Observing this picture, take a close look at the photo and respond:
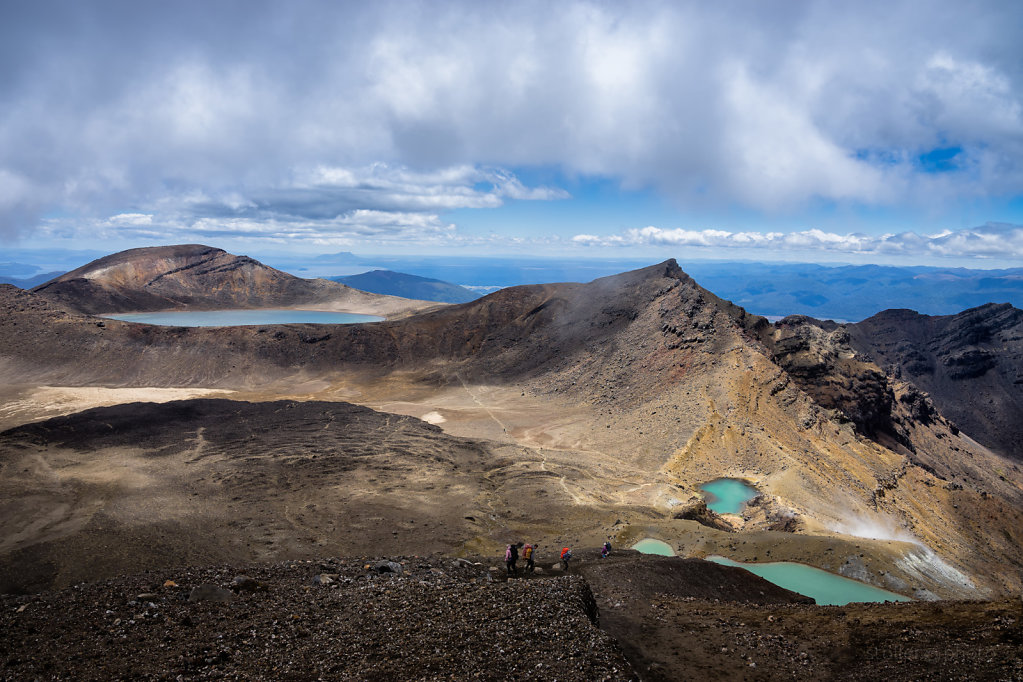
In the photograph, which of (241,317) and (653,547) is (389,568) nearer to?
(653,547)

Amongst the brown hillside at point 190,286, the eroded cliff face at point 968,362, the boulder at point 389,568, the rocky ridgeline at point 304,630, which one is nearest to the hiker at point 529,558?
the rocky ridgeline at point 304,630

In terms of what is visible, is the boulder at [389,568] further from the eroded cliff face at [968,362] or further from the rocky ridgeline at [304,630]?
the eroded cliff face at [968,362]

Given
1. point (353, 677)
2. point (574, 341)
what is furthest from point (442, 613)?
point (574, 341)

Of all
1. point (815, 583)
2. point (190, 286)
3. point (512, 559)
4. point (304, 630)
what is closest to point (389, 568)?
point (512, 559)

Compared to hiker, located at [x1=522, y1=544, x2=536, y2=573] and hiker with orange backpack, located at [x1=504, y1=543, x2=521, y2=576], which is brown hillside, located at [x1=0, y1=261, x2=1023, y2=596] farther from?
hiker with orange backpack, located at [x1=504, y1=543, x2=521, y2=576]

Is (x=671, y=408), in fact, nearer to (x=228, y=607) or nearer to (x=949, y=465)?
(x=949, y=465)

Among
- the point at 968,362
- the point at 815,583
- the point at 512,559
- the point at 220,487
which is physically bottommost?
the point at 968,362
